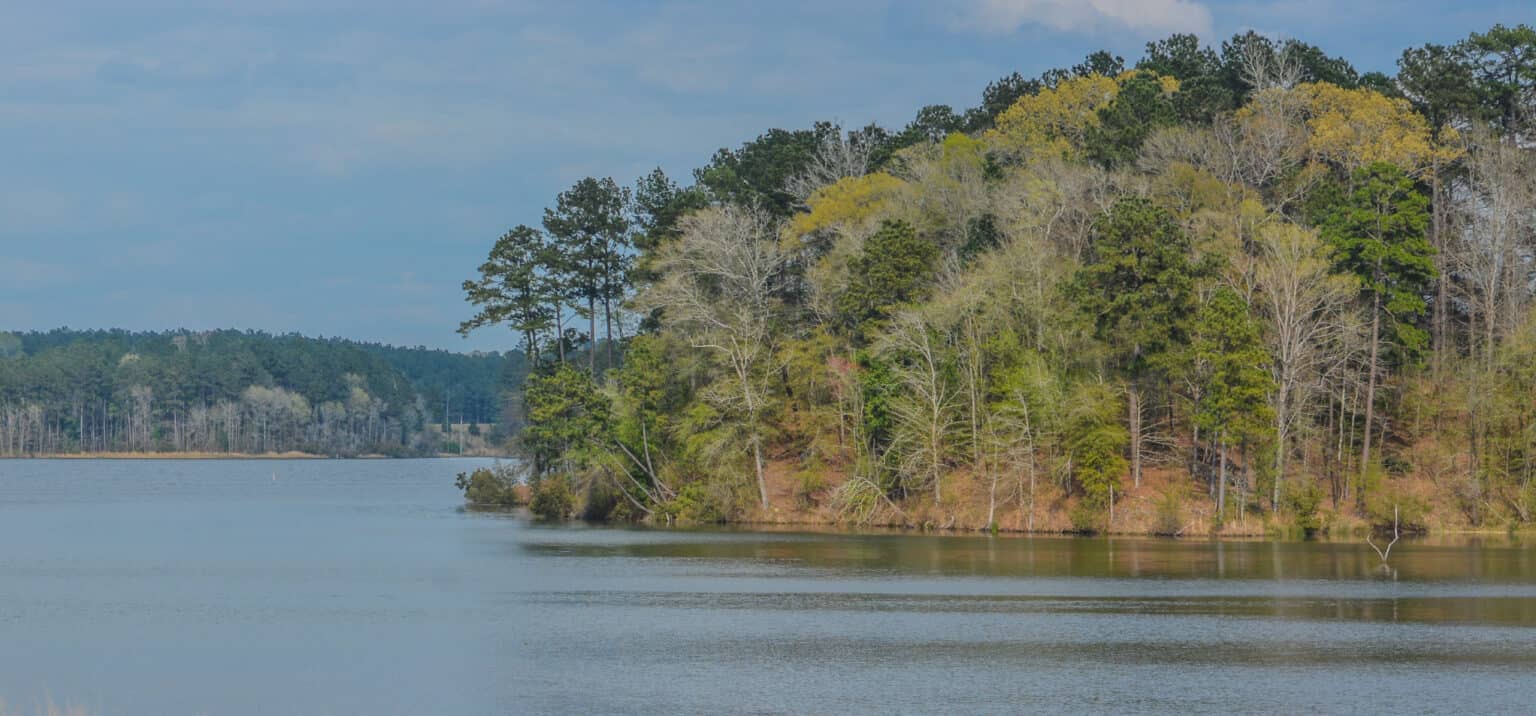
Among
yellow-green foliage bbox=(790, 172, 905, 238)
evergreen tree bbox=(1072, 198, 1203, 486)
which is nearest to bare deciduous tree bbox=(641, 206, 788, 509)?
yellow-green foliage bbox=(790, 172, 905, 238)

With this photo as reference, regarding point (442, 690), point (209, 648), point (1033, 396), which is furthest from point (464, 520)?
point (442, 690)

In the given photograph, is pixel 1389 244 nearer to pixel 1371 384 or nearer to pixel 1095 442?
pixel 1371 384

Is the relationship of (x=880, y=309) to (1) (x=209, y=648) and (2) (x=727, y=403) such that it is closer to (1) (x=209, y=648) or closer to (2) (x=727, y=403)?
(2) (x=727, y=403)

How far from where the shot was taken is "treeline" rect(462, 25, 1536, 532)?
7706cm

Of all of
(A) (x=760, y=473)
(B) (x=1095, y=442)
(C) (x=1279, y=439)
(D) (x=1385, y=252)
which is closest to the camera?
(C) (x=1279, y=439)

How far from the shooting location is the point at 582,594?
53.7 metres

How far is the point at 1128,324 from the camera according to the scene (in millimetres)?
78188

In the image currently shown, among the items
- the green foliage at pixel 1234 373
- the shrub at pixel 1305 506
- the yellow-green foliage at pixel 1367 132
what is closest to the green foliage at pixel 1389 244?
the yellow-green foliage at pixel 1367 132

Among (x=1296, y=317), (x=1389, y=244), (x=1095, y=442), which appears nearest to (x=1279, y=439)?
(x=1296, y=317)

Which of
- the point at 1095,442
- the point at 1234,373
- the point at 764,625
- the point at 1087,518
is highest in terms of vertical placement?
the point at 1234,373

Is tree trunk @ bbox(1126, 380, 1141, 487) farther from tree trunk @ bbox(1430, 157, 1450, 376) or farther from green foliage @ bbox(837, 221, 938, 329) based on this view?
tree trunk @ bbox(1430, 157, 1450, 376)

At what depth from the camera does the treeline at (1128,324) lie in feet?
253

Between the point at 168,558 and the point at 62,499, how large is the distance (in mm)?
65729

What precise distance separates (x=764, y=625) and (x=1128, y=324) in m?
38.5
